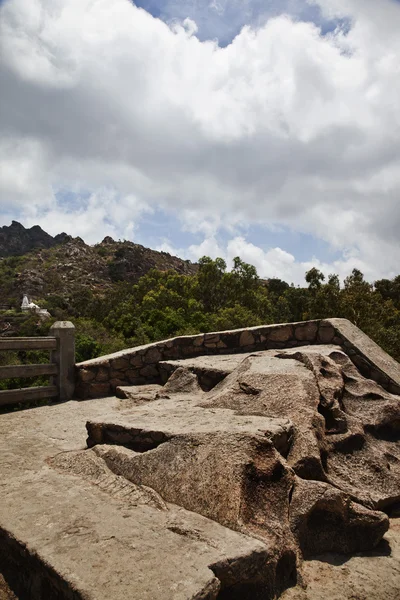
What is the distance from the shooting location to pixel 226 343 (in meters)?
7.87

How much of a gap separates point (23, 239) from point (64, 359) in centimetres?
10256

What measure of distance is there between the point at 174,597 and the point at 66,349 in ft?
18.1

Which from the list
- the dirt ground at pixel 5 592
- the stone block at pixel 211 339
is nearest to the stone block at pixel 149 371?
the stone block at pixel 211 339

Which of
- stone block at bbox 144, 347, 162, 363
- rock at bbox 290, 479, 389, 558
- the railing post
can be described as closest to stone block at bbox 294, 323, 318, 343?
stone block at bbox 144, 347, 162, 363

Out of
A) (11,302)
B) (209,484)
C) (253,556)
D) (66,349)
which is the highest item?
(11,302)

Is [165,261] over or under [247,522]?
over

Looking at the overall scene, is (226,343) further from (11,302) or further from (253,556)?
(11,302)

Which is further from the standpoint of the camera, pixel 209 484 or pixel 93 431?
pixel 93 431

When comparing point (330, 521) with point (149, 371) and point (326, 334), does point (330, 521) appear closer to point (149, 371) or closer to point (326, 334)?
point (326, 334)

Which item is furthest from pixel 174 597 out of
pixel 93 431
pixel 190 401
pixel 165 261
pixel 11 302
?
pixel 165 261

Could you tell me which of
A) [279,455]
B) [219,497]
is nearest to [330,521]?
[279,455]

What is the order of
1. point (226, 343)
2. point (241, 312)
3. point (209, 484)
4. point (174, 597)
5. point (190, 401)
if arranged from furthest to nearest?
point (241, 312), point (226, 343), point (190, 401), point (209, 484), point (174, 597)

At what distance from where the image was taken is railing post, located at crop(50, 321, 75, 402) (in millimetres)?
7160

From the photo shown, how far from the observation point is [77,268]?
62312mm
